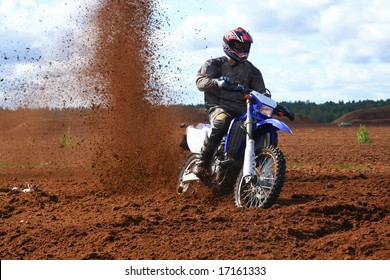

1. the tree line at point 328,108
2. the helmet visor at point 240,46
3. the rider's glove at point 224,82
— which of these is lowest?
the rider's glove at point 224,82

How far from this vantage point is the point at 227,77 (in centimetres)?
970

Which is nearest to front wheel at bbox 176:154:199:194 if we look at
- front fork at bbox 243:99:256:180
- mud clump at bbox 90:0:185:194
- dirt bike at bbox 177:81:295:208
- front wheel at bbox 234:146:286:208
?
mud clump at bbox 90:0:185:194

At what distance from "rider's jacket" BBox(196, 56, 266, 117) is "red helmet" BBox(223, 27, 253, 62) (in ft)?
0.60

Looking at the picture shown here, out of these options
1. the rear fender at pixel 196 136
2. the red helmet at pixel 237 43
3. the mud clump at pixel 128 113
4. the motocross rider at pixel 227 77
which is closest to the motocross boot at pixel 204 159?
the motocross rider at pixel 227 77

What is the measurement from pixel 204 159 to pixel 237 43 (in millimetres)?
1685

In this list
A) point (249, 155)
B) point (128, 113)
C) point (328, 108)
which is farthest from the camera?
point (328, 108)

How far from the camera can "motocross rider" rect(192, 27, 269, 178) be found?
969cm

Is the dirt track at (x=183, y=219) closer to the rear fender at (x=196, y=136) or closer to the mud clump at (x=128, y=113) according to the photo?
the mud clump at (x=128, y=113)

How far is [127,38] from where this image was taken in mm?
13836

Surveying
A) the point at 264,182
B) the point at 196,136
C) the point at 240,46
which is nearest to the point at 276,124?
the point at 264,182

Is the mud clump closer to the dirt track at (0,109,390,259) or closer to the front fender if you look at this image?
the dirt track at (0,109,390,259)

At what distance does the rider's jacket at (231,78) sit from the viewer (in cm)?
988

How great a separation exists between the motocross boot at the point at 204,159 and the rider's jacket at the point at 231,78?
512 millimetres

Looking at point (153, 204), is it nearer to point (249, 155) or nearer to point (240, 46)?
point (249, 155)
